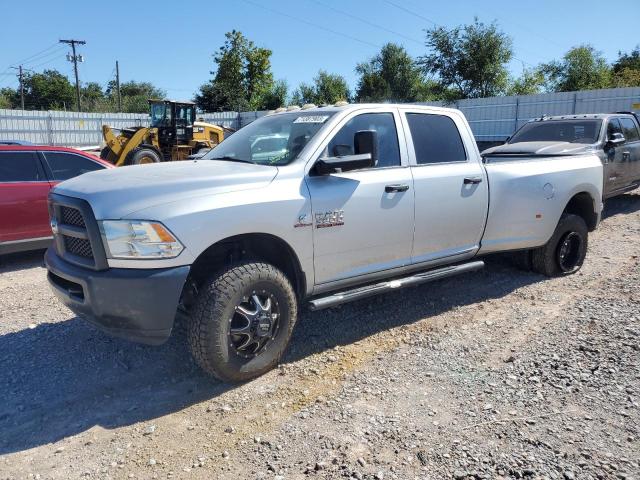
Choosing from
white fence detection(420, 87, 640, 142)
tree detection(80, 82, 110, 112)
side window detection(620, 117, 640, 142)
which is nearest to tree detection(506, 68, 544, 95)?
white fence detection(420, 87, 640, 142)

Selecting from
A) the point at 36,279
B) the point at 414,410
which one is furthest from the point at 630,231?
the point at 36,279

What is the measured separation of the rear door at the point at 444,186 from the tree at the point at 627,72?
3600cm

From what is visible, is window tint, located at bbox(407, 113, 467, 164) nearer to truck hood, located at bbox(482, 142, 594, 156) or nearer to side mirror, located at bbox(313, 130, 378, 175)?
side mirror, located at bbox(313, 130, 378, 175)

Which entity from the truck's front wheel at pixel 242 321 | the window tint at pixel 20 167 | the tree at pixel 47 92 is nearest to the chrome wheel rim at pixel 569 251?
the truck's front wheel at pixel 242 321

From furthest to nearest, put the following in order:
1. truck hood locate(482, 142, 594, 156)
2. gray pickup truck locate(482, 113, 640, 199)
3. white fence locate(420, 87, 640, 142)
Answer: white fence locate(420, 87, 640, 142) < gray pickup truck locate(482, 113, 640, 199) < truck hood locate(482, 142, 594, 156)

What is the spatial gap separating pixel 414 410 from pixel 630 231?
23.1ft

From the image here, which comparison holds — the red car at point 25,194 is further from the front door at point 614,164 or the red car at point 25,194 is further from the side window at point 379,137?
the front door at point 614,164

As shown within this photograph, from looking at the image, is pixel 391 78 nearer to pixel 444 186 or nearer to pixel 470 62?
pixel 470 62

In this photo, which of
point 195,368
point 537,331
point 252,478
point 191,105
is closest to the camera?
point 252,478

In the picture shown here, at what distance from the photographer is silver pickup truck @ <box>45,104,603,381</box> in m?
3.15

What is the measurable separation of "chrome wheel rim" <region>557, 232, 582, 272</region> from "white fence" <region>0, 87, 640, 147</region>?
16035mm

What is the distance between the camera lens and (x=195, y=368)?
3.89 metres

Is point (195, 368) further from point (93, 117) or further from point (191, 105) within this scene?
point (93, 117)

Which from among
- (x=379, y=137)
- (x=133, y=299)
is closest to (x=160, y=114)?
(x=379, y=137)
